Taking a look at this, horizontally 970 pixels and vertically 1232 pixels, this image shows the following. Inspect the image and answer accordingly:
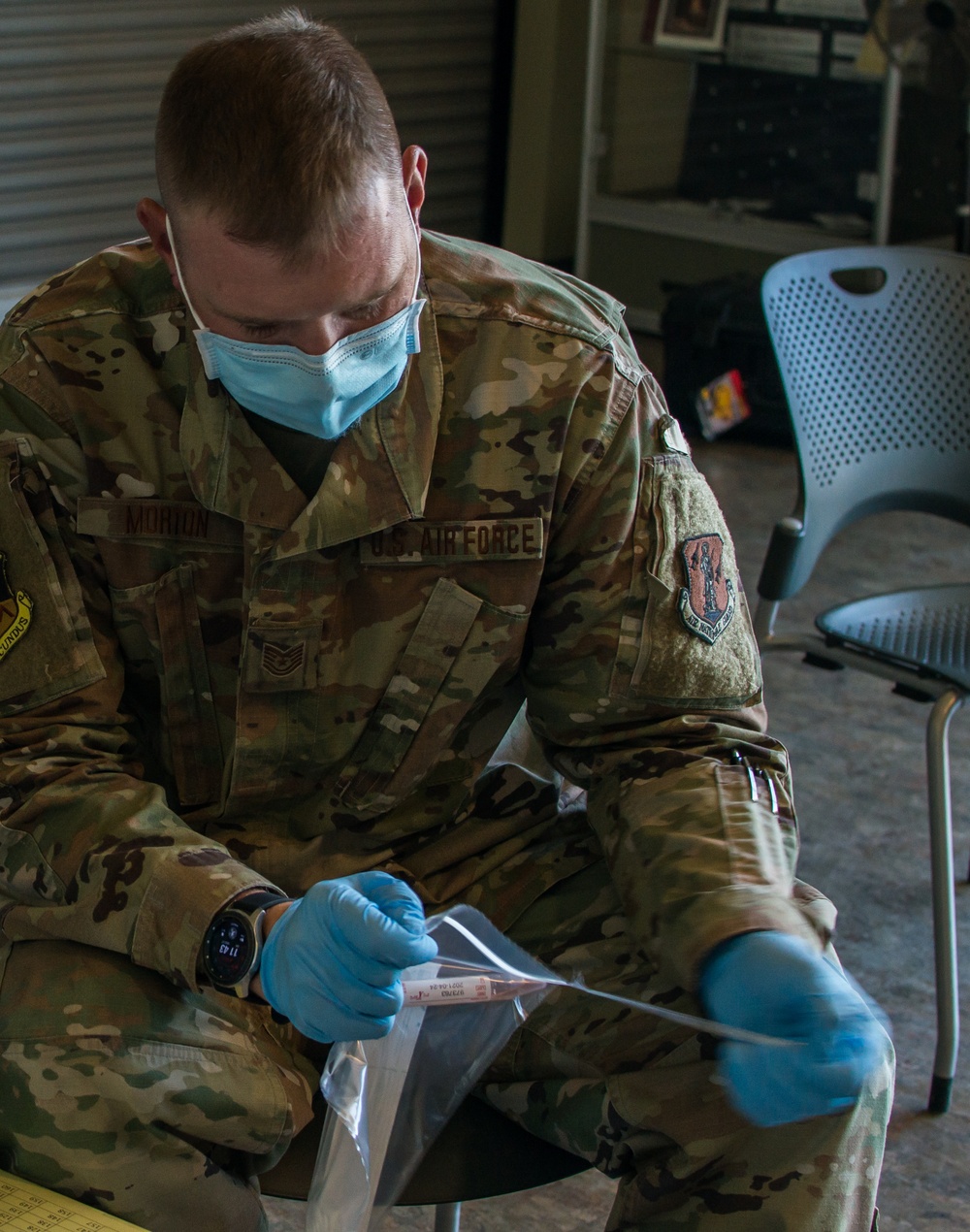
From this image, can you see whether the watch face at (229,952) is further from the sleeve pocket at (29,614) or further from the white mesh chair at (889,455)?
the white mesh chair at (889,455)

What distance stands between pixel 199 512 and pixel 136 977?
0.38 meters

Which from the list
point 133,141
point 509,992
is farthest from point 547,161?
point 509,992

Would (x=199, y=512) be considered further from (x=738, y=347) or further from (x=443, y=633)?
(x=738, y=347)

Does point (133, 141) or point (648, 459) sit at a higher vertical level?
point (648, 459)

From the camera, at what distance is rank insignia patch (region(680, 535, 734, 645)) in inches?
48.4

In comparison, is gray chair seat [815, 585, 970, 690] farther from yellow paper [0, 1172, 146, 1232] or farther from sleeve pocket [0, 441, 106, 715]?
yellow paper [0, 1172, 146, 1232]

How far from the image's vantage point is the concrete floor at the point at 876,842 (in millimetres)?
1674

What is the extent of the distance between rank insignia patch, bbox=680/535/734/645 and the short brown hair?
0.40 m

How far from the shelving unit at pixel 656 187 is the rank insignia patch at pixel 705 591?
341cm

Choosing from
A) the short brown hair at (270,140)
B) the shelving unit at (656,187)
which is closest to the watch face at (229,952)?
the short brown hair at (270,140)

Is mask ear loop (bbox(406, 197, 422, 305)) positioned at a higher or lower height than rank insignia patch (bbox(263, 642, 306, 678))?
higher

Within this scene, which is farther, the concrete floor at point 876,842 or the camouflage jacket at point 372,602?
the concrete floor at point 876,842

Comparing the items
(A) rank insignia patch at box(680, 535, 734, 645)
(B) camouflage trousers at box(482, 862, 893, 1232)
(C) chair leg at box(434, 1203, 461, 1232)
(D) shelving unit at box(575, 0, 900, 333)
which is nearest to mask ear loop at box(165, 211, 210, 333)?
(A) rank insignia patch at box(680, 535, 734, 645)

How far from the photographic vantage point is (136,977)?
1.09 m
